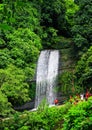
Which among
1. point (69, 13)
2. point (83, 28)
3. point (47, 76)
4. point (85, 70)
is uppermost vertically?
point (69, 13)

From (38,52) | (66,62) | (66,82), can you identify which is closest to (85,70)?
(66,82)

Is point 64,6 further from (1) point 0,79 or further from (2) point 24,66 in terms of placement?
(1) point 0,79

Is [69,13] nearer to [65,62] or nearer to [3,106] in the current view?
[65,62]

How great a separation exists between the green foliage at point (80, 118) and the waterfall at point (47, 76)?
11.4 m

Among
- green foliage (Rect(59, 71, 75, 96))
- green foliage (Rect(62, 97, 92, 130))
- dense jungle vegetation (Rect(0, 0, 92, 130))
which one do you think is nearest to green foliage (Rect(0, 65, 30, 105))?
dense jungle vegetation (Rect(0, 0, 92, 130))

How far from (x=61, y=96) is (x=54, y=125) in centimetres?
619

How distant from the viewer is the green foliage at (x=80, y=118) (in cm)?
523

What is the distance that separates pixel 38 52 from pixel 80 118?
41.7 ft

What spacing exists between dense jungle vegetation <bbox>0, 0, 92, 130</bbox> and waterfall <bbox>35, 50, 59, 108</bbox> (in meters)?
0.36

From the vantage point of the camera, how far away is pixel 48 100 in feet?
56.4

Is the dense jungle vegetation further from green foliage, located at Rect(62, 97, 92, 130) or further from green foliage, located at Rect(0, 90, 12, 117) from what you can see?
green foliage, located at Rect(62, 97, 92, 130)

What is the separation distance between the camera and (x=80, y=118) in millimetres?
5395

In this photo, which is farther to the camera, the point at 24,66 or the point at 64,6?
the point at 64,6

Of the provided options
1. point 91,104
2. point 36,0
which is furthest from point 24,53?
point 91,104
